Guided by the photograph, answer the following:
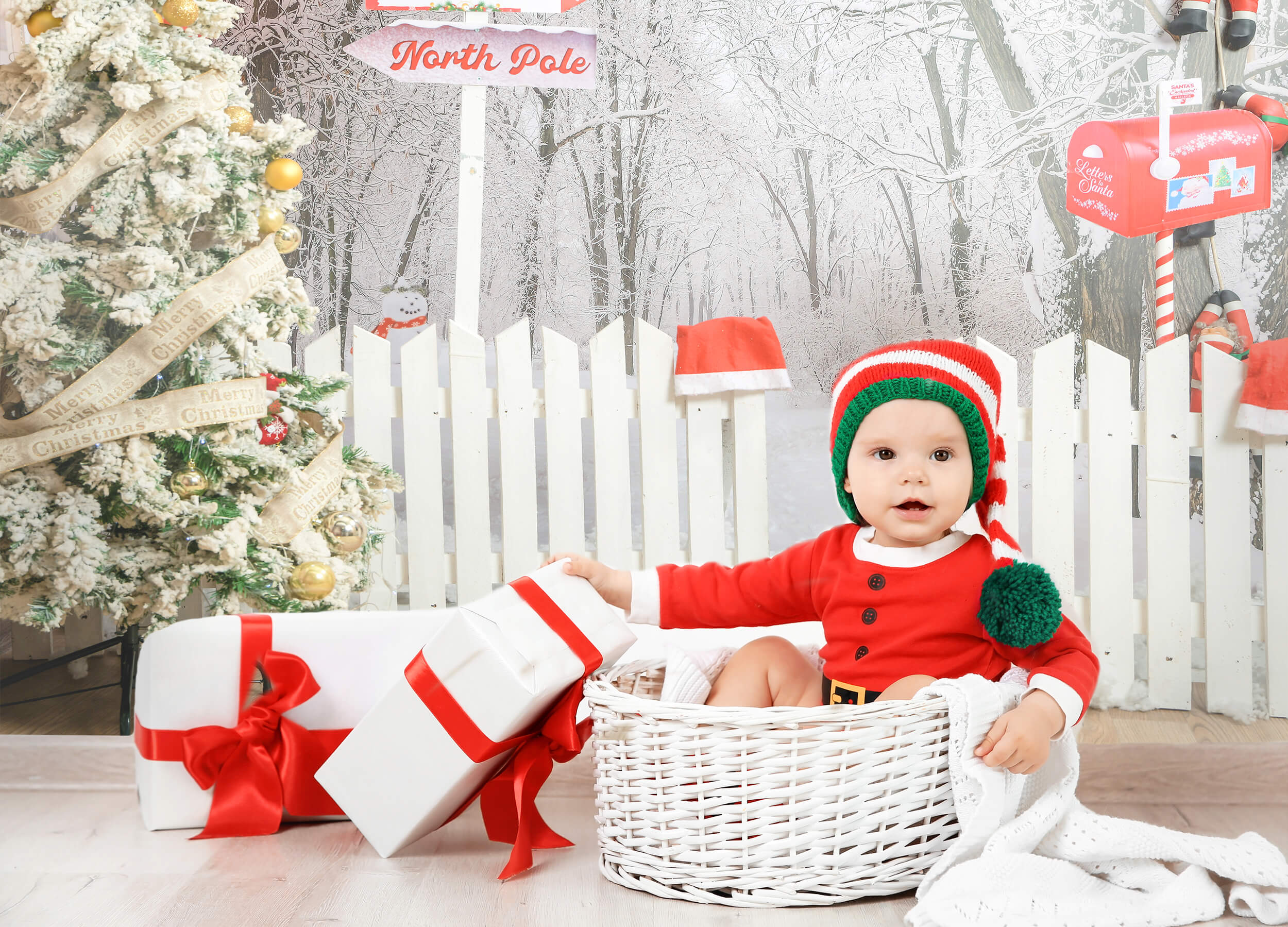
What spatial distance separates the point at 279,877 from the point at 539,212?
6.31 ft

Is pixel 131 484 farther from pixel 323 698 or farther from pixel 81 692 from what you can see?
pixel 81 692

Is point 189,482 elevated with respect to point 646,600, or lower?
elevated

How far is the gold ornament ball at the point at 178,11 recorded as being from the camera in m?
1.49

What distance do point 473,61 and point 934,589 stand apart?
1.68m

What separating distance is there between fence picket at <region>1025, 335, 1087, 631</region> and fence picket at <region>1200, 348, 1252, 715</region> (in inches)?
9.7

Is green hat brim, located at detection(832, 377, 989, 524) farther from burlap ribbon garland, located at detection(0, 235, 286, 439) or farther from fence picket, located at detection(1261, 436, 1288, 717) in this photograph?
fence picket, located at detection(1261, 436, 1288, 717)

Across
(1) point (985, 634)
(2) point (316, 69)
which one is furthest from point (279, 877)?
(2) point (316, 69)

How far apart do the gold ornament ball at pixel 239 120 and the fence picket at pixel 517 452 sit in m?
0.64

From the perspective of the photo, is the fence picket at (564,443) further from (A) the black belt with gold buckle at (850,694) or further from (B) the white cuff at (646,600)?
(A) the black belt with gold buckle at (850,694)

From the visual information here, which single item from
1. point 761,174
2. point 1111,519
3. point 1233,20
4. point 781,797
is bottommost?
point 781,797

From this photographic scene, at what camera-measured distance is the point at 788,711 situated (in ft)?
2.95

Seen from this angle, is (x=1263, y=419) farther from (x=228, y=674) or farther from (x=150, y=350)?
(x=150, y=350)

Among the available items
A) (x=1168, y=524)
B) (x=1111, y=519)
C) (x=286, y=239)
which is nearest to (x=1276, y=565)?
(x=1168, y=524)

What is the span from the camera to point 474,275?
A: 2.29 m
